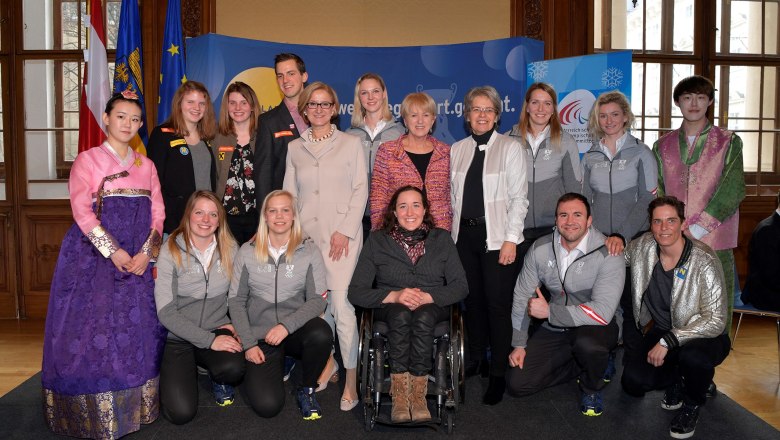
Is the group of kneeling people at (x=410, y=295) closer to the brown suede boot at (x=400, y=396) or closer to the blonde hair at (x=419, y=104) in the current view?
the brown suede boot at (x=400, y=396)

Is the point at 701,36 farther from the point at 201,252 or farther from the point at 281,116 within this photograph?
the point at 201,252

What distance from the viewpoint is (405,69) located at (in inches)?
194

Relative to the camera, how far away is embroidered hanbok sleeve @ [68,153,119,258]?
2742 mm

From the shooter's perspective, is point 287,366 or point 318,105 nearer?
point 318,105

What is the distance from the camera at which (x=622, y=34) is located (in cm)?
539

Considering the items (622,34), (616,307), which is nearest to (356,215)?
(616,307)

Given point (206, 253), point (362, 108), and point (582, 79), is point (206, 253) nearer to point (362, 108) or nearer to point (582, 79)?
point (362, 108)

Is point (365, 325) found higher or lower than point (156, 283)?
lower

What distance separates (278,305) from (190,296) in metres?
0.42

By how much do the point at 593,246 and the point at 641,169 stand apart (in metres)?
0.58

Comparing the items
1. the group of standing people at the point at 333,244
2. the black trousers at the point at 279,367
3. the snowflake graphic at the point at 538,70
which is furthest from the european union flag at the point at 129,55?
the snowflake graphic at the point at 538,70

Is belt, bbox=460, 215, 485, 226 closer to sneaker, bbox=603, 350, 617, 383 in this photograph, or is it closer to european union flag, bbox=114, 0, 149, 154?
sneaker, bbox=603, 350, 617, 383

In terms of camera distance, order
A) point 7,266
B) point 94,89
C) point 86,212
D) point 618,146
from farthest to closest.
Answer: point 7,266, point 94,89, point 618,146, point 86,212

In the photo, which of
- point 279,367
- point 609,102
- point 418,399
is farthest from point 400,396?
point 609,102
